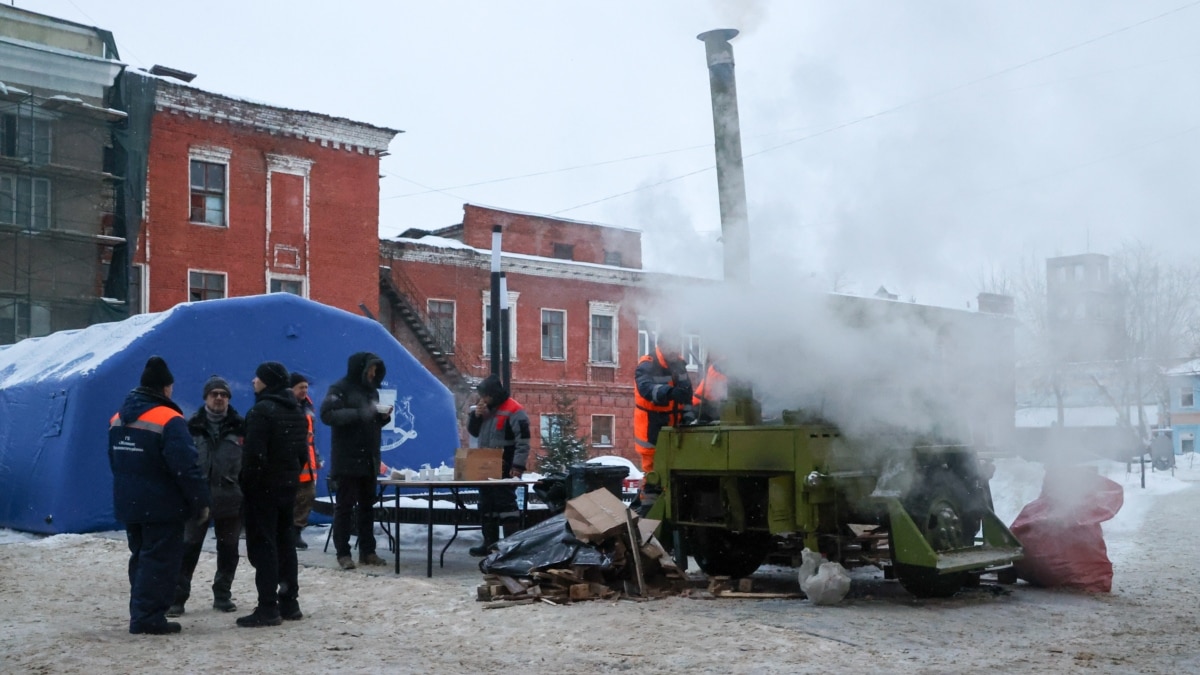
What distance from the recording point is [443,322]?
116 feet

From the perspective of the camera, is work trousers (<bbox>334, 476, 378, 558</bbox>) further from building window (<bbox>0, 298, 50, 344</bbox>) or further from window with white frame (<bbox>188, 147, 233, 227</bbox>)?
window with white frame (<bbox>188, 147, 233, 227</bbox>)

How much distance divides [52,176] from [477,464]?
75.7 feet

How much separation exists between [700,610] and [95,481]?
8.79 m

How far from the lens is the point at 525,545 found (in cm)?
888

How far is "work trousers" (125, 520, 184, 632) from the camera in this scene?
22.9 ft

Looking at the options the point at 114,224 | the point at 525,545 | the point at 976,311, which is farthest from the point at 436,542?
the point at 114,224

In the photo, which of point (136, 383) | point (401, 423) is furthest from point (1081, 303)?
point (136, 383)

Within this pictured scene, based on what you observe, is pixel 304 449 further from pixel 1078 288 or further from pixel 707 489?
pixel 1078 288

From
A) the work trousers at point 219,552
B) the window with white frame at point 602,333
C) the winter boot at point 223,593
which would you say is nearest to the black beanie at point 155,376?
the work trousers at point 219,552

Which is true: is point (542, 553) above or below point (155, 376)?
below

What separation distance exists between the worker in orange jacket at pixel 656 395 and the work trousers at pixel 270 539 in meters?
3.21

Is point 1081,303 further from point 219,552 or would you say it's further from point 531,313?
point 531,313

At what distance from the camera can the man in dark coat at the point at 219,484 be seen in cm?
768

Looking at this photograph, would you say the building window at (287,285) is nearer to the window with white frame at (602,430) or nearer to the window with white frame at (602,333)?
the window with white frame at (602,333)
